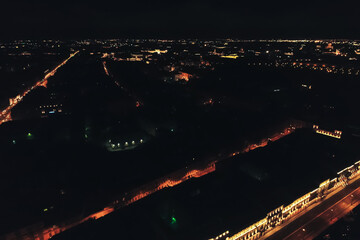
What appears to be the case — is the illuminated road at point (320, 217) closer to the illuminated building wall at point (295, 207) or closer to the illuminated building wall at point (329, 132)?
the illuminated building wall at point (295, 207)

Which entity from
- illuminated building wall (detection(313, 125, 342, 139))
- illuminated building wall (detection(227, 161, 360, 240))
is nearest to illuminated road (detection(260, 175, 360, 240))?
illuminated building wall (detection(227, 161, 360, 240))

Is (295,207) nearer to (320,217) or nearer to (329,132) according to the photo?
(320,217)

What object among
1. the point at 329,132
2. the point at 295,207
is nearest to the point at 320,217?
the point at 295,207

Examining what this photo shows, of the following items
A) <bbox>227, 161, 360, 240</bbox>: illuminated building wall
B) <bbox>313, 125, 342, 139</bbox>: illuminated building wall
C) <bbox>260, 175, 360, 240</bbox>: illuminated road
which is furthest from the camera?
<bbox>313, 125, 342, 139</bbox>: illuminated building wall

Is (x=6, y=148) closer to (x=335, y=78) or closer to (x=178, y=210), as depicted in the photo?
(x=178, y=210)

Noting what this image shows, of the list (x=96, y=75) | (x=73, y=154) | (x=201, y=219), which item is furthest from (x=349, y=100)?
(x=96, y=75)

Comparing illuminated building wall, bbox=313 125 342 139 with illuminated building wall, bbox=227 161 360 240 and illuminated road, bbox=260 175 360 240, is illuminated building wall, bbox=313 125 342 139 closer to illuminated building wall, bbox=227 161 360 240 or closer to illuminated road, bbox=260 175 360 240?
illuminated building wall, bbox=227 161 360 240

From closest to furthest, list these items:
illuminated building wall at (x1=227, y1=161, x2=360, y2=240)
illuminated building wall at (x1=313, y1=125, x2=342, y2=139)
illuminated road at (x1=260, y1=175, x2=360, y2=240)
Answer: illuminated building wall at (x1=227, y1=161, x2=360, y2=240) → illuminated road at (x1=260, y1=175, x2=360, y2=240) → illuminated building wall at (x1=313, y1=125, x2=342, y2=139)

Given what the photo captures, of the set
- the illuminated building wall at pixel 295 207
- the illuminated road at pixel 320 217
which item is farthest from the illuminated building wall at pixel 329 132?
the illuminated road at pixel 320 217
